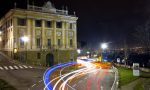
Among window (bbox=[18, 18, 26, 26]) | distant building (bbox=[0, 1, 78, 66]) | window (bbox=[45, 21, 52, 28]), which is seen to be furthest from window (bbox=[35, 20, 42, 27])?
window (bbox=[18, 18, 26, 26])

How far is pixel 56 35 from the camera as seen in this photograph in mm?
68000

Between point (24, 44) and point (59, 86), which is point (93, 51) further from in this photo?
point (59, 86)

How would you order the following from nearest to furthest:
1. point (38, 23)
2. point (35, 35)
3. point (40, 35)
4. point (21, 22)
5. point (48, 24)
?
point (21, 22) < point (35, 35) < point (38, 23) < point (40, 35) < point (48, 24)

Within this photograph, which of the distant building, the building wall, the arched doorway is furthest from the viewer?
the arched doorway

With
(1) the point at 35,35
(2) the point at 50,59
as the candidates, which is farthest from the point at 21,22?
(2) the point at 50,59

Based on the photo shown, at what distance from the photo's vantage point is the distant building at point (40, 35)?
6034 cm

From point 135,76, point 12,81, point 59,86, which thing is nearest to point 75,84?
point 59,86

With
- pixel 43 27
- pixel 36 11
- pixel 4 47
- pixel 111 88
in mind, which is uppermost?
pixel 36 11

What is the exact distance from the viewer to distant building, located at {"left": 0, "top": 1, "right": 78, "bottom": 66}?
60.3 metres

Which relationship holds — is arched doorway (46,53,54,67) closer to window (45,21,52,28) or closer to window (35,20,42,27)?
window (45,21,52,28)

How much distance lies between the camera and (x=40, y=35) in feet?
213

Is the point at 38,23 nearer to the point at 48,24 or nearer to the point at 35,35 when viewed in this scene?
the point at 48,24

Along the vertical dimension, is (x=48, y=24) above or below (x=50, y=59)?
above

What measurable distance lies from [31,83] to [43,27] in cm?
3444
